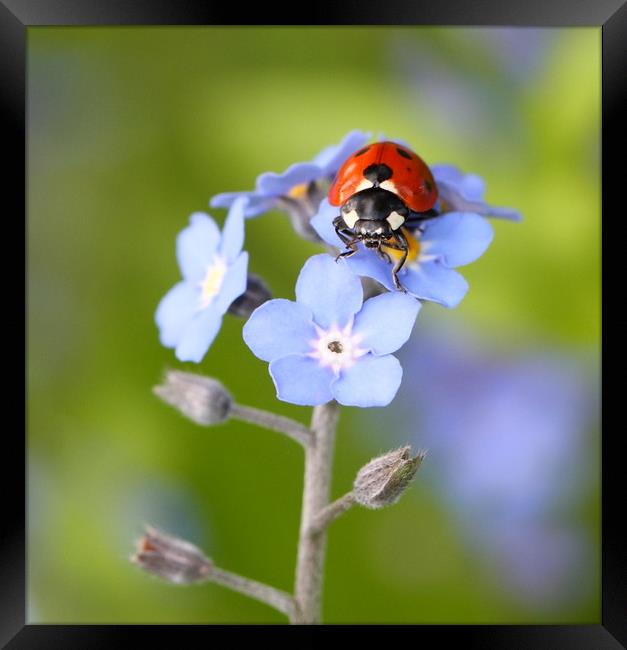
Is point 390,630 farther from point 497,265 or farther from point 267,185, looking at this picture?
point 497,265

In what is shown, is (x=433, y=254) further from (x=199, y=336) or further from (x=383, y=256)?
(x=199, y=336)

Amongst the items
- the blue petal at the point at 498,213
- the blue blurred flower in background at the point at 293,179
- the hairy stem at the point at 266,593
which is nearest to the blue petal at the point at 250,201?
the blue blurred flower in background at the point at 293,179

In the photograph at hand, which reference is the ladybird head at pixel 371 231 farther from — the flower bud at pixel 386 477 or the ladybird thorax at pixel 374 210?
the flower bud at pixel 386 477

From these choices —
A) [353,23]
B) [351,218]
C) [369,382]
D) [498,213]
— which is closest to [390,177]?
[351,218]

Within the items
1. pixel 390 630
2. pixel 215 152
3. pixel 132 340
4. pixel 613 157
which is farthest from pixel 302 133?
pixel 390 630

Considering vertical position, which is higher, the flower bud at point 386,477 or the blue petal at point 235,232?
the blue petal at point 235,232

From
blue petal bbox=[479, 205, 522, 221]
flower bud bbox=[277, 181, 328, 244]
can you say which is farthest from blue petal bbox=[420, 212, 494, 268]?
flower bud bbox=[277, 181, 328, 244]
